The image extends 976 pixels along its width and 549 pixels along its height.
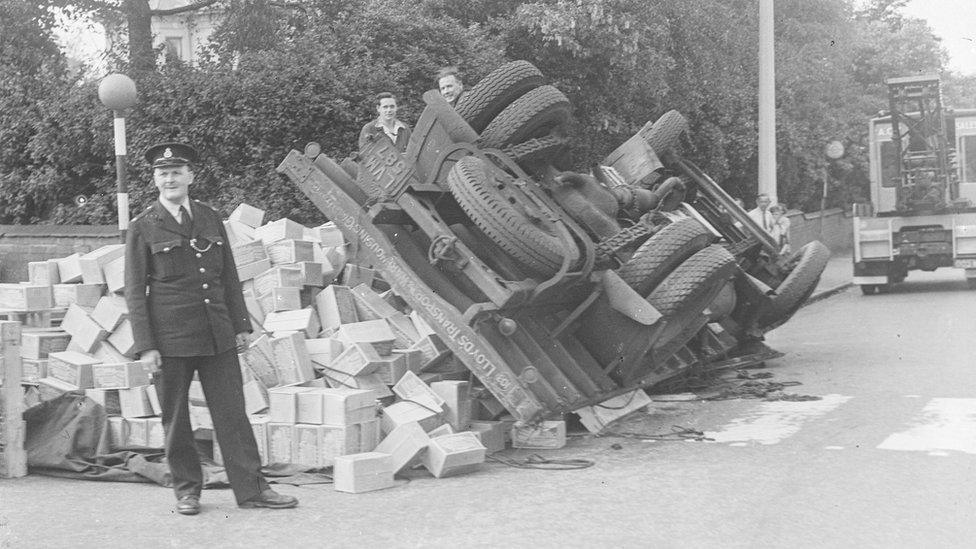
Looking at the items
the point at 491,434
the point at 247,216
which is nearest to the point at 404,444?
the point at 491,434

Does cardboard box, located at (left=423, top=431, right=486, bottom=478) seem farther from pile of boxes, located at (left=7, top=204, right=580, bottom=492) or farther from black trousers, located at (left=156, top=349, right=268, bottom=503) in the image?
black trousers, located at (left=156, top=349, right=268, bottom=503)

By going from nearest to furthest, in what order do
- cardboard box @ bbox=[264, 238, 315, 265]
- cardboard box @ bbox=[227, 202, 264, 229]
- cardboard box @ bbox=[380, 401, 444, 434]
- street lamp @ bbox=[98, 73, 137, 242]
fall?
cardboard box @ bbox=[380, 401, 444, 434] → cardboard box @ bbox=[264, 238, 315, 265] → cardboard box @ bbox=[227, 202, 264, 229] → street lamp @ bbox=[98, 73, 137, 242]

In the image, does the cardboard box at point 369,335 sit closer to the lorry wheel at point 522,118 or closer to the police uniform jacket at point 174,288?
the lorry wheel at point 522,118

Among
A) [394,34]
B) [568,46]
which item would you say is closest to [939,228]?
[568,46]

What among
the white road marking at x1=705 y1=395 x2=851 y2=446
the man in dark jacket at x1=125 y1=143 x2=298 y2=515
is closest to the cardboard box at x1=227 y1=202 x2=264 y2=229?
the man in dark jacket at x1=125 y1=143 x2=298 y2=515

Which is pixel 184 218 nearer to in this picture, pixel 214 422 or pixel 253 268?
pixel 214 422

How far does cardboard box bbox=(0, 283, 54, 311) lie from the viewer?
8367 millimetres

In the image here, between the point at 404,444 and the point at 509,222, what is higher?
the point at 509,222

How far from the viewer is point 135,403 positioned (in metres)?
7.54

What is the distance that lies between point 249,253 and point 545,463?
3.19 m

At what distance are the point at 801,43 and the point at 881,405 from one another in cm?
2392

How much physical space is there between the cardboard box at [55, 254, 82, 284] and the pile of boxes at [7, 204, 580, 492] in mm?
15

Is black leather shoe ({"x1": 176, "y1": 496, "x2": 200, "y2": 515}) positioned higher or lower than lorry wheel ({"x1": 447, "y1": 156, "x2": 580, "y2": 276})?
lower

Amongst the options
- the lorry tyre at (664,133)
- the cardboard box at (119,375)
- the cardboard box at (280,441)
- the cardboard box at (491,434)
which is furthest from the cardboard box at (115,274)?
the lorry tyre at (664,133)
